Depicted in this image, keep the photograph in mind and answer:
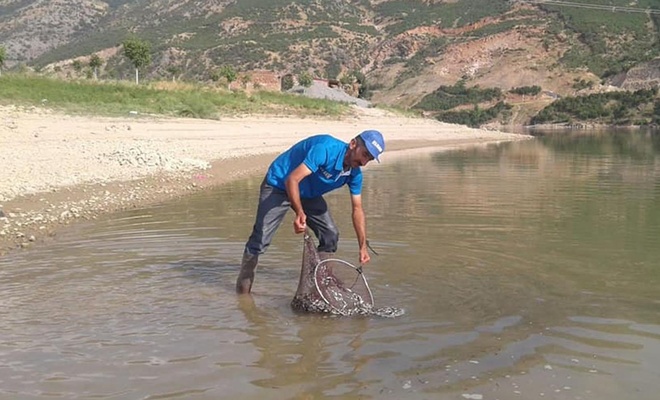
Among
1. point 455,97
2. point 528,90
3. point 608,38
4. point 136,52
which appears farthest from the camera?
point 455,97

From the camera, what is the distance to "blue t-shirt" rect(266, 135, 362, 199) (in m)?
5.90

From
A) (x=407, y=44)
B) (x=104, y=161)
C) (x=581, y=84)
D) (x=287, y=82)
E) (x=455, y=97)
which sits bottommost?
(x=104, y=161)

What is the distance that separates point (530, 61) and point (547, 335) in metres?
120

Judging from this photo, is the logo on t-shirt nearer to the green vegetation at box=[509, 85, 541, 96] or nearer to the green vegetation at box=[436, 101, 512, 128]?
the green vegetation at box=[436, 101, 512, 128]

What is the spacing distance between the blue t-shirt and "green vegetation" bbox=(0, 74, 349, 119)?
846 inches

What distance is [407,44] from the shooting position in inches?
5615

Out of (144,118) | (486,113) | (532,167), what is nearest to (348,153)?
(532,167)

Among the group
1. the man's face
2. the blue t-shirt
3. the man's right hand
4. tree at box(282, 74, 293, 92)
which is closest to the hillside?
tree at box(282, 74, 293, 92)

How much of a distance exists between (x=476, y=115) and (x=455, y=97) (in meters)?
14.6

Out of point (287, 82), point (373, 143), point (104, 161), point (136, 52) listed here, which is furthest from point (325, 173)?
point (287, 82)

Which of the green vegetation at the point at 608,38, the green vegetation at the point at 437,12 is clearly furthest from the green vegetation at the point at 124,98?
the green vegetation at the point at 437,12

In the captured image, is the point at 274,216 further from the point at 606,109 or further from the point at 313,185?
the point at 606,109

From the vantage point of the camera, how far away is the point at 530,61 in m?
118

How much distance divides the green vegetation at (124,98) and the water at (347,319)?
17652 millimetres
